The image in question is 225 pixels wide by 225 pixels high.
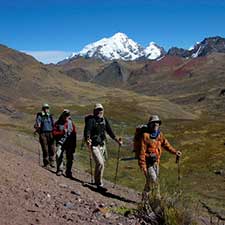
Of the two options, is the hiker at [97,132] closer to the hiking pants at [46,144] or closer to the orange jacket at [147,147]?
the orange jacket at [147,147]

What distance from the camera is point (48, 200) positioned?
493 inches

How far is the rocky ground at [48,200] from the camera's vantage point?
10750mm

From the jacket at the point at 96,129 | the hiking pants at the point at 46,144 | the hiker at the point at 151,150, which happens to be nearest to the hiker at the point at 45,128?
the hiking pants at the point at 46,144

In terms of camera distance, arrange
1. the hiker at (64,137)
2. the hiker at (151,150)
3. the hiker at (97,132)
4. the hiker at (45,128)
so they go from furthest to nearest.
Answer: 1. the hiker at (45,128)
2. the hiker at (64,137)
3. the hiker at (97,132)
4. the hiker at (151,150)

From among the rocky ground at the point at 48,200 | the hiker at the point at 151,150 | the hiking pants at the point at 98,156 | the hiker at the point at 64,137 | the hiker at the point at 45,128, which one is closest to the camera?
the rocky ground at the point at 48,200

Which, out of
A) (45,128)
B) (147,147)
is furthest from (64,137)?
(147,147)

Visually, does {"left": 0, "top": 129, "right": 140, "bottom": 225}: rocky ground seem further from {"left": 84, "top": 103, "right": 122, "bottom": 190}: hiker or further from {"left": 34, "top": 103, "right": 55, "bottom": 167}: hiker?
{"left": 34, "top": 103, "right": 55, "bottom": 167}: hiker

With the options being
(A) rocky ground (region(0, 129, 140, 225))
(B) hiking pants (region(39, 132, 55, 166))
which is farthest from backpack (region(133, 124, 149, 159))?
(B) hiking pants (region(39, 132, 55, 166))

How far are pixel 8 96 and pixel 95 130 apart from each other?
149m

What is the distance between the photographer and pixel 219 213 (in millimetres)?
20891

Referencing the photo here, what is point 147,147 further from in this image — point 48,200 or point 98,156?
point 48,200

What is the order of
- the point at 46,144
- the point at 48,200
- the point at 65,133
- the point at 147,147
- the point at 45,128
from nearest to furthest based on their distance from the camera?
the point at 48,200, the point at 147,147, the point at 65,133, the point at 45,128, the point at 46,144

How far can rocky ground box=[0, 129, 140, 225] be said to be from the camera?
10.8 m

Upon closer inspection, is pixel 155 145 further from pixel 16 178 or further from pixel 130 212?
pixel 16 178
